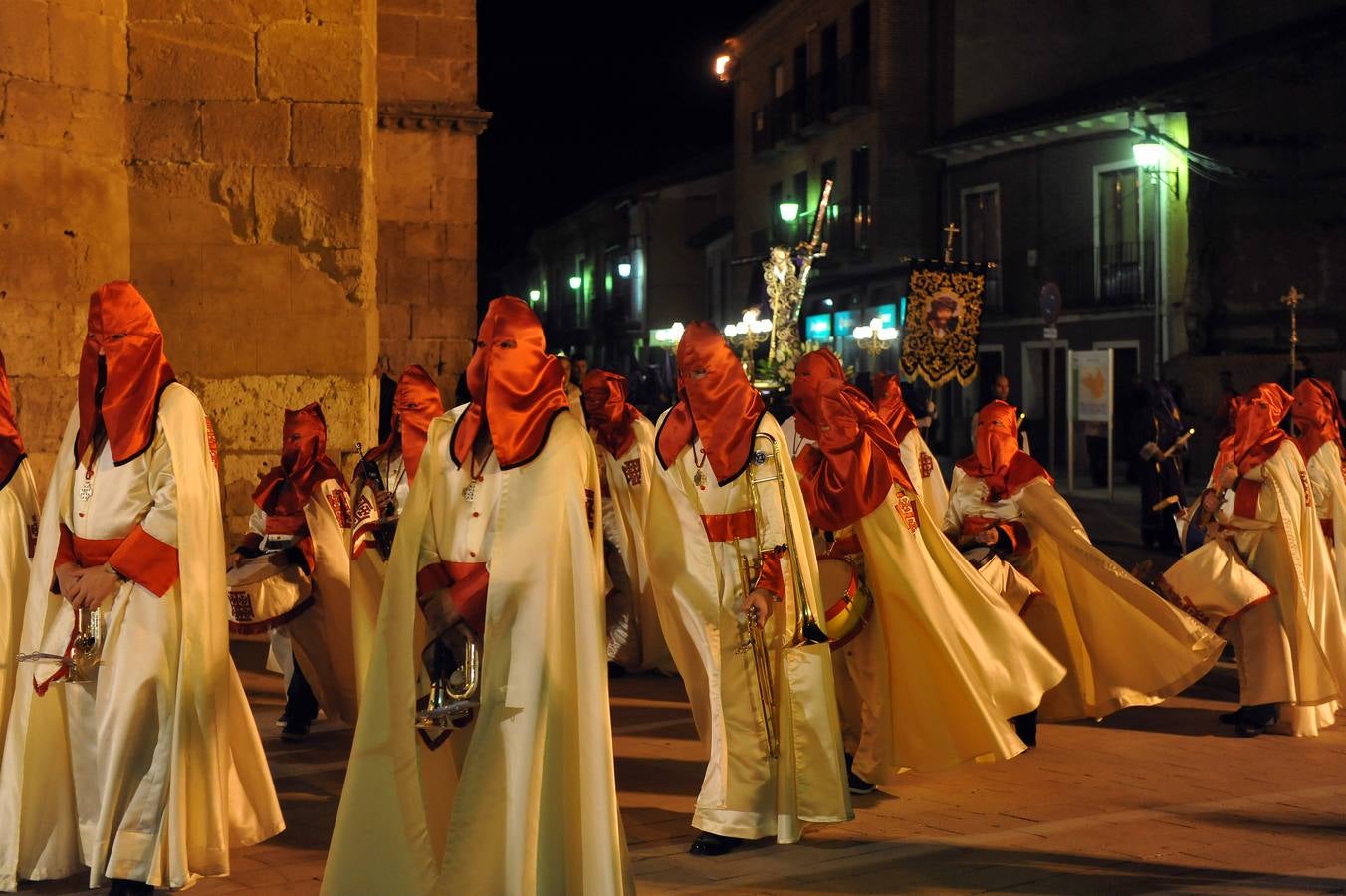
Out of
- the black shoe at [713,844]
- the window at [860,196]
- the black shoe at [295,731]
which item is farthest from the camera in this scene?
the window at [860,196]

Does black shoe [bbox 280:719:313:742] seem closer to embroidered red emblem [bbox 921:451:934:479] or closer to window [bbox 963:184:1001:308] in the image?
embroidered red emblem [bbox 921:451:934:479]

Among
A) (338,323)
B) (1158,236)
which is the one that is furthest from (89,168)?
(1158,236)

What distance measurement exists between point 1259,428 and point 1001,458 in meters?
1.52

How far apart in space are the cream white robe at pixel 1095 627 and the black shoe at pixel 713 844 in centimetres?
284

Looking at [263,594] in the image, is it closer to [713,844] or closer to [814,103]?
[713,844]

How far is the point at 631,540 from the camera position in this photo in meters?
11.5

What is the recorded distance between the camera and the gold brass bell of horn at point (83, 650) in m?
5.75

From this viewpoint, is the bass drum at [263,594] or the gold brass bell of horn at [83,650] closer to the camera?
the gold brass bell of horn at [83,650]

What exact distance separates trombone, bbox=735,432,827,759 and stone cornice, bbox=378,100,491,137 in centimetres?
1073

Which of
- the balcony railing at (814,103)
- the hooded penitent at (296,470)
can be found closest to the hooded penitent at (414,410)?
the hooded penitent at (296,470)

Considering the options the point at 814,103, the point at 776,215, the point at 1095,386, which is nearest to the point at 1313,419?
the point at 1095,386

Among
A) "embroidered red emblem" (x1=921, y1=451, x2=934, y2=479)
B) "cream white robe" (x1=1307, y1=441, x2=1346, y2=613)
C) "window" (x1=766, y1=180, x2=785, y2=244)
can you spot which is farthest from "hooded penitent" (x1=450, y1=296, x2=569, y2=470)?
"window" (x1=766, y1=180, x2=785, y2=244)

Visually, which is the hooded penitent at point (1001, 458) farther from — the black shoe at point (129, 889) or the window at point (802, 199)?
the window at point (802, 199)

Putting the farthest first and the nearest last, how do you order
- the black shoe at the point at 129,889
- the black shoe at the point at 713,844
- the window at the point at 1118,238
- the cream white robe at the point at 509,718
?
1. the window at the point at 1118,238
2. the black shoe at the point at 713,844
3. the black shoe at the point at 129,889
4. the cream white robe at the point at 509,718
